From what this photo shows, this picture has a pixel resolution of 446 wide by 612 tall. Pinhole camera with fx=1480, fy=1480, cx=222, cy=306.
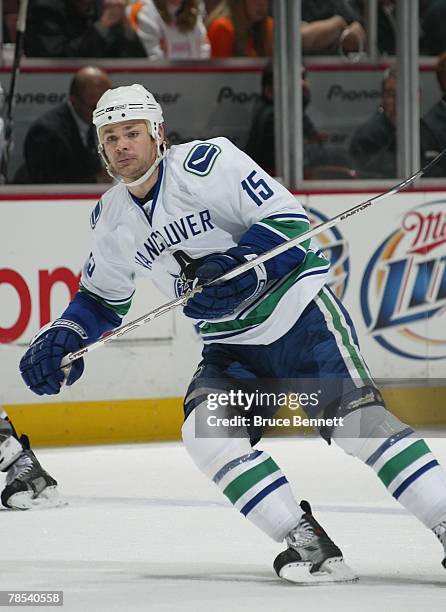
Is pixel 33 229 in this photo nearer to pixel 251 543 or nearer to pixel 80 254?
pixel 80 254

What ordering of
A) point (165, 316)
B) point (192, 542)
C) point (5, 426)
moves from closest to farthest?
point (192, 542)
point (5, 426)
point (165, 316)

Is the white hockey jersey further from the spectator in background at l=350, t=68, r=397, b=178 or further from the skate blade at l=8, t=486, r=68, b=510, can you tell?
the spectator in background at l=350, t=68, r=397, b=178

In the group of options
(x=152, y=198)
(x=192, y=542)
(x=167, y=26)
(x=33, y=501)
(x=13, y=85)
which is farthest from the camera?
(x=167, y=26)

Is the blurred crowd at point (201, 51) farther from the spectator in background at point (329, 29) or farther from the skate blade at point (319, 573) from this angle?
the skate blade at point (319, 573)

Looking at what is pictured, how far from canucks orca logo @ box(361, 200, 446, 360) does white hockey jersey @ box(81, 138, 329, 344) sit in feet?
8.41

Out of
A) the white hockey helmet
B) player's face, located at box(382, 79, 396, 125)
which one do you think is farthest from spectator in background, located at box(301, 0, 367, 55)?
the white hockey helmet

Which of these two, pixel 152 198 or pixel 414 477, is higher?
pixel 152 198

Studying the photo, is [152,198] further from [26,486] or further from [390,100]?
[390,100]

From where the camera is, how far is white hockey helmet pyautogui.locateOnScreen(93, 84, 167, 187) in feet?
10.3

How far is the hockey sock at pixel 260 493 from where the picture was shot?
117 inches

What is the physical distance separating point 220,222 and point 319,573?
76 centimetres

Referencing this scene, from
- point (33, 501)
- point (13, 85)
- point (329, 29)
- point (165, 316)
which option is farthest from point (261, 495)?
point (329, 29)

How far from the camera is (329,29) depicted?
6.19 metres

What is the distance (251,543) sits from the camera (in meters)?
3.61
